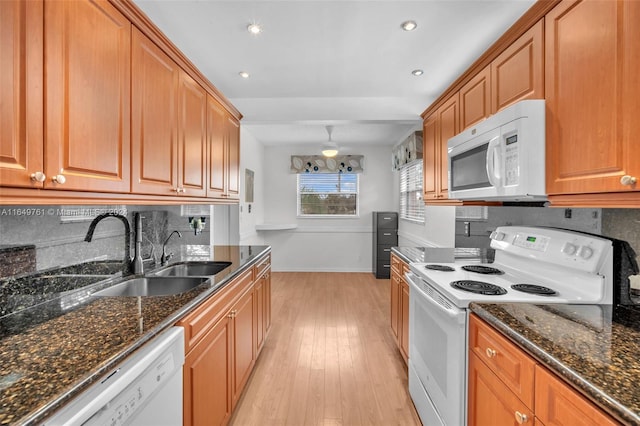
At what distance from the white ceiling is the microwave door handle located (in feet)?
2.85

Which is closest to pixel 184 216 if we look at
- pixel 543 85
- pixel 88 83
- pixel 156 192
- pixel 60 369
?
pixel 156 192

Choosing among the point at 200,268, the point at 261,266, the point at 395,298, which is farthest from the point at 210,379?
the point at 395,298

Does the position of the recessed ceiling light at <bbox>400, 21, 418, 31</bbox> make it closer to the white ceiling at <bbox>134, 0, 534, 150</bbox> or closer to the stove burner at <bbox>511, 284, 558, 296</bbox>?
the white ceiling at <bbox>134, 0, 534, 150</bbox>

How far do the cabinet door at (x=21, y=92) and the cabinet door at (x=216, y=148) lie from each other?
1.33 m

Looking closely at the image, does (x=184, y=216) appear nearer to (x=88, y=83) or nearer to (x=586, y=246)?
(x=88, y=83)

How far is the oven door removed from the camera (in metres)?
1.37

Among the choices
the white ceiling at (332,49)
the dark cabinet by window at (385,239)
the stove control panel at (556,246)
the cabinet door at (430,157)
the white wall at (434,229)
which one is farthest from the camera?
the dark cabinet by window at (385,239)

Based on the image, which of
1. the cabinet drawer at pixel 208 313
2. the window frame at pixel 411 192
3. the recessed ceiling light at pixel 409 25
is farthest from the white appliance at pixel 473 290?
the window frame at pixel 411 192

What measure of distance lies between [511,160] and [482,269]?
816mm

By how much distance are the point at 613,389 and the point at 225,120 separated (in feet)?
8.90

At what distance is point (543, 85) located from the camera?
1.36 metres

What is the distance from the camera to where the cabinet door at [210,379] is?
1.24 meters

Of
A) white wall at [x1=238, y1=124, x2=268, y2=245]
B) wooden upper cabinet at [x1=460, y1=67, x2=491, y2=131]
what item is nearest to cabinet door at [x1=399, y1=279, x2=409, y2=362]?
wooden upper cabinet at [x1=460, y1=67, x2=491, y2=131]

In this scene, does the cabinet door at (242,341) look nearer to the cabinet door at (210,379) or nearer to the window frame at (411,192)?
the cabinet door at (210,379)
